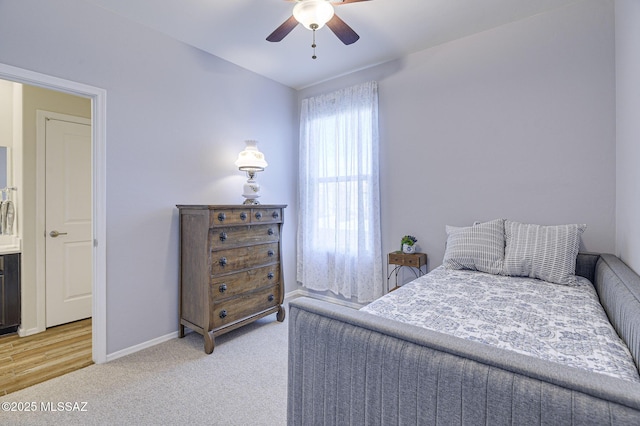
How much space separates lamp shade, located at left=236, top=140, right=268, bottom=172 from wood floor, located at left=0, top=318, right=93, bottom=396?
2.07 metres

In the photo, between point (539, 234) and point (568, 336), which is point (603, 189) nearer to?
point (539, 234)

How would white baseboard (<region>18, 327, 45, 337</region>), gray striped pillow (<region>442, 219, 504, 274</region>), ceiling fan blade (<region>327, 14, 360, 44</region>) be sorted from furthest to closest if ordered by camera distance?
1. white baseboard (<region>18, 327, 45, 337</region>)
2. gray striped pillow (<region>442, 219, 504, 274</region>)
3. ceiling fan blade (<region>327, 14, 360, 44</region>)

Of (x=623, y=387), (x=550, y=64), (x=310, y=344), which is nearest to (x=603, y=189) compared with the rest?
(x=550, y=64)

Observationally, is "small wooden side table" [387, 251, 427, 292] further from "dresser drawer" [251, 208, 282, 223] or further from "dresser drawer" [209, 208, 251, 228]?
"dresser drawer" [209, 208, 251, 228]

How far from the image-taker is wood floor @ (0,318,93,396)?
2.21 meters

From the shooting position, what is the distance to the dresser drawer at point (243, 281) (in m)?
2.66

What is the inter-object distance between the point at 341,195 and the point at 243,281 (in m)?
1.47

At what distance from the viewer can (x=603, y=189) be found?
91.7 inches

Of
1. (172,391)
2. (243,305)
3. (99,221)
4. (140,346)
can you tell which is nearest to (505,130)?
(243,305)

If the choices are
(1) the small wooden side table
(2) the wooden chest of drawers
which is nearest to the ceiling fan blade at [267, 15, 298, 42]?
(2) the wooden chest of drawers

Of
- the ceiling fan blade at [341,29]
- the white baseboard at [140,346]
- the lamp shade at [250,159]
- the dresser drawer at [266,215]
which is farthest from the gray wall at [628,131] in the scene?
the white baseboard at [140,346]

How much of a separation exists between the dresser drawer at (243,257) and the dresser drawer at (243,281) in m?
0.06

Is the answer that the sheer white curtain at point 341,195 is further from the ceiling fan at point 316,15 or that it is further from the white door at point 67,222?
the white door at point 67,222

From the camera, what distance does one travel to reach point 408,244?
10.2ft
